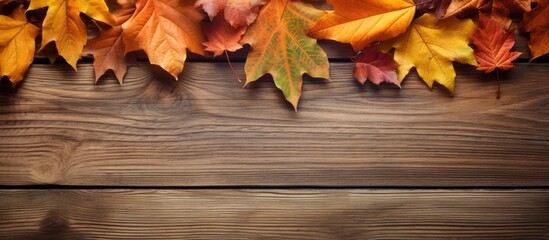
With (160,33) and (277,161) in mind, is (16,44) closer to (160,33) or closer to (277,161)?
(160,33)

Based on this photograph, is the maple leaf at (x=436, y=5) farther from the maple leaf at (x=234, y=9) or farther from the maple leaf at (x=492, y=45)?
the maple leaf at (x=234, y=9)

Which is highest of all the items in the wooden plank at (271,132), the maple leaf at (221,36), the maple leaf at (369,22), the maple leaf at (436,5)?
the maple leaf at (436,5)

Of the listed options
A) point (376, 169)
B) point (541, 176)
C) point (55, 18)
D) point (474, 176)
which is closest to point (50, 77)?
point (55, 18)

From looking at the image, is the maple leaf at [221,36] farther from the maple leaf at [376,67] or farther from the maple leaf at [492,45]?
the maple leaf at [492,45]

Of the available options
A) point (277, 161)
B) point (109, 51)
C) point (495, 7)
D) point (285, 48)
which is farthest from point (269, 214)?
point (495, 7)

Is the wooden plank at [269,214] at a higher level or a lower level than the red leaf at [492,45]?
lower

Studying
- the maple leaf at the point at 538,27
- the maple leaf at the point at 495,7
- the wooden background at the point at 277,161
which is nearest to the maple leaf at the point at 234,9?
the wooden background at the point at 277,161
